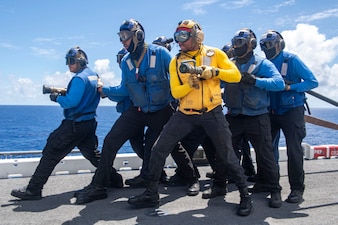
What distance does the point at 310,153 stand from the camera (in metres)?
8.71

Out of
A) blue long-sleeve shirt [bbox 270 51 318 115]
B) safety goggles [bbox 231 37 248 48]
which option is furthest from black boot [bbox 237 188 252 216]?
safety goggles [bbox 231 37 248 48]

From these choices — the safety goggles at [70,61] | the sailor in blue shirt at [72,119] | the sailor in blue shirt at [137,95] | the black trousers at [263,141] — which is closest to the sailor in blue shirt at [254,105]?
the black trousers at [263,141]

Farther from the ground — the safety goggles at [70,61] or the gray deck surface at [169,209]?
the safety goggles at [70,61]

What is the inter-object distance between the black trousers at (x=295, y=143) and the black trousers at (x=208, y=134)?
3.33 ft

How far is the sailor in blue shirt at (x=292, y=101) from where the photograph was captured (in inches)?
201

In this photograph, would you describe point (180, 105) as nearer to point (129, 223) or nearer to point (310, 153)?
point (129, 223)

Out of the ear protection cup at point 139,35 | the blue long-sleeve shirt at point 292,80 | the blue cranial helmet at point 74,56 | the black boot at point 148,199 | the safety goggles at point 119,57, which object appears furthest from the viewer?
the safety goggles at point 119,57

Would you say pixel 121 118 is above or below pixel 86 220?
above

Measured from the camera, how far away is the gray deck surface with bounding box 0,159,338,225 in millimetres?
4285

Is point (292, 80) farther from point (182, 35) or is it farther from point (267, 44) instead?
point (182, 35)

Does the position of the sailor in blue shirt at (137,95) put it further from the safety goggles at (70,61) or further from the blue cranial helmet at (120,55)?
the blue cranial helmet at (120,55)

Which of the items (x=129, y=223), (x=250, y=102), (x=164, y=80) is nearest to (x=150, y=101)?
(x=164, y=80)

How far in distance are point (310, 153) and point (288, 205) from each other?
4.20 meters

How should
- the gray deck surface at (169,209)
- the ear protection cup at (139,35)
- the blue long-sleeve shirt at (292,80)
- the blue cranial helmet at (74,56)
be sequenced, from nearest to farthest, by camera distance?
the gray deck surface at (169,209) < the blue long-sleeve shirt at (292,80) < the ear protection cup at (139,35) < the blue cranial helmet at (74,56)
